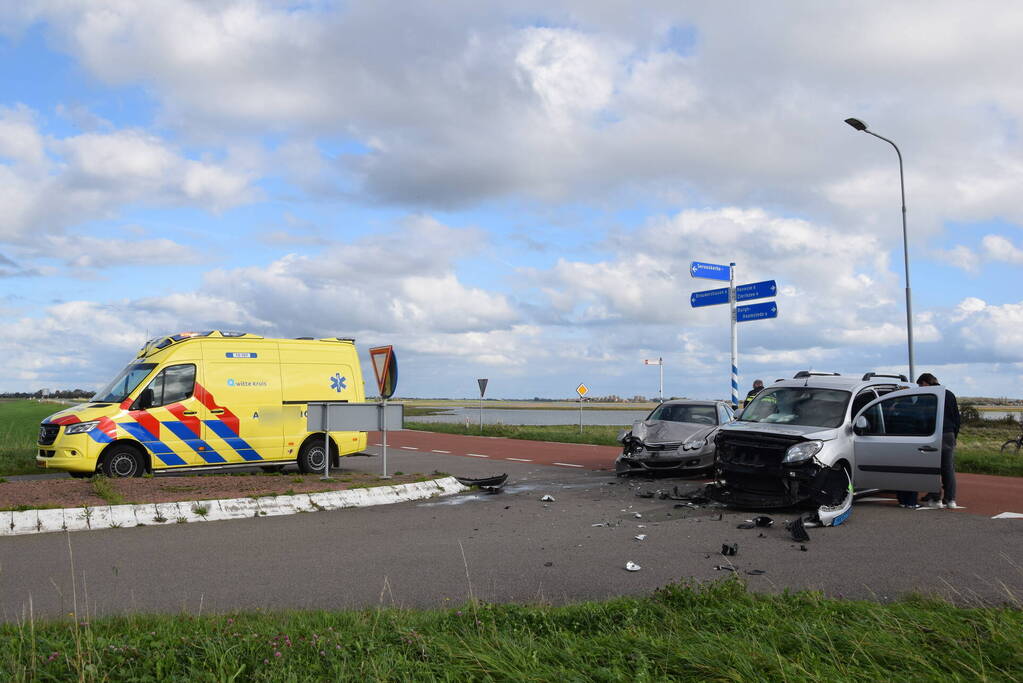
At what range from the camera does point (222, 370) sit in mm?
14836

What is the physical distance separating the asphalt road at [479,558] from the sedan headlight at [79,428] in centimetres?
419

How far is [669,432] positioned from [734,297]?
21.3 ft

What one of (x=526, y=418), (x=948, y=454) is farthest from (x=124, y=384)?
(x=526, y=418)

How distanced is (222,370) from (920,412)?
11504mm

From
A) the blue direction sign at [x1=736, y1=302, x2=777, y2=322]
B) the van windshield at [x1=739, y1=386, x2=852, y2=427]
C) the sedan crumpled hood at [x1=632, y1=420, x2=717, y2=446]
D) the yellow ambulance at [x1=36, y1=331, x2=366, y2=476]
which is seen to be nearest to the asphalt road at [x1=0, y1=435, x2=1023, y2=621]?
the van windshield at [x1=739, y1=386, x2=852, y2=427]

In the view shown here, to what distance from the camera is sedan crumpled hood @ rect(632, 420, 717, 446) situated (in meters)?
15.2

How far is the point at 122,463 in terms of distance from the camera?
1345 centimetres

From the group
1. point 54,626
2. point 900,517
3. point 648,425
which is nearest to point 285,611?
point 54,626

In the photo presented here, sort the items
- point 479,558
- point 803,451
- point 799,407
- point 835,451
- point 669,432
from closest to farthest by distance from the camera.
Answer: point 479,558 < point 803,451 < point 835,451 < point 799,407 < point 669,432

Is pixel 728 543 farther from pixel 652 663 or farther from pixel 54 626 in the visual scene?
pixel 54 626

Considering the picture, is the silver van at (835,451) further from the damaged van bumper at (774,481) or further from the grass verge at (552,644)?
the grass verge at (552,644)

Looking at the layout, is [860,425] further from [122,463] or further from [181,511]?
[122,463]

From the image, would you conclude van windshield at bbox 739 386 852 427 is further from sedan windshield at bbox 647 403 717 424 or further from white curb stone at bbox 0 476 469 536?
white curb stone at bbox 0 476 469 536

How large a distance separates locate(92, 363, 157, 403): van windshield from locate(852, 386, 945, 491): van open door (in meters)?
11.6
